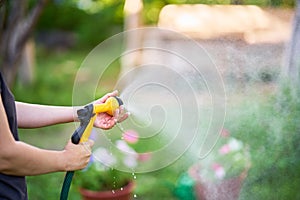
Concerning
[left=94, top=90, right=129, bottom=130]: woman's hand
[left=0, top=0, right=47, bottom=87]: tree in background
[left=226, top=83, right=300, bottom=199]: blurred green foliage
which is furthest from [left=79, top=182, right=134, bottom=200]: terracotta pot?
[left=0, top=0, right=47, bottom=87]: tree in background

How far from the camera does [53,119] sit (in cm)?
177

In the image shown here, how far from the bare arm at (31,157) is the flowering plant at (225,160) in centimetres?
86

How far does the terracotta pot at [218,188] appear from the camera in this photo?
90.1 inches

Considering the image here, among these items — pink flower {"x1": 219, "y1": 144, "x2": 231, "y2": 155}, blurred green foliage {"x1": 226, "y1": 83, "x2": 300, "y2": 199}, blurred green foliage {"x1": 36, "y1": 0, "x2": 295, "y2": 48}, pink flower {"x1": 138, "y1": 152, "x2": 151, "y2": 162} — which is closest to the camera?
blurred green foliage {"x1": 226, "y1": 83, "x2": 300, "y2": 199}

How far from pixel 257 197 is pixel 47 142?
2.35 m

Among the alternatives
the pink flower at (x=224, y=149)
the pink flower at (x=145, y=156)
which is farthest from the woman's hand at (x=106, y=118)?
the pink flower at (x=224, y=149)

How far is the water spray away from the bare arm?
0.08ft

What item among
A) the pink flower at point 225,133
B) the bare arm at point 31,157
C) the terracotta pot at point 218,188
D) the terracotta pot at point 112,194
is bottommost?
the terracotta pot at point 112,194

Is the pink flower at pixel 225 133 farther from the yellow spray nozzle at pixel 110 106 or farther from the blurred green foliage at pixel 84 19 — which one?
the blurred green foliage at pixel 84 19

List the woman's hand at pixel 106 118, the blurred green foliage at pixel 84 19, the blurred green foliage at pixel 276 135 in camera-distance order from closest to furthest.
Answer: the woman's hand at pixel 106 118 < the blurred green foliage at pixel 276 135 < the blurred green foliage at pixel 84 19

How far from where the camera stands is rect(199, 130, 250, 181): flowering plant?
233 centimetres

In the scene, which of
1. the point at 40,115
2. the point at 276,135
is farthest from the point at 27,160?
the point at 276,135

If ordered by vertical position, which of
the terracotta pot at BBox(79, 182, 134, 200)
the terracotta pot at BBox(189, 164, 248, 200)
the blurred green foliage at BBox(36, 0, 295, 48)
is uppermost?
the terracotta pot at BBox(189, 164, 248, 200)

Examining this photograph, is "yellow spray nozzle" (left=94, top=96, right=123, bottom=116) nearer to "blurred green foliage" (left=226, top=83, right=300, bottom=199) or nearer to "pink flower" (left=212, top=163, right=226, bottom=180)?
"blurred green foliage" (left=226, top=83, right=300, bottom=199)
